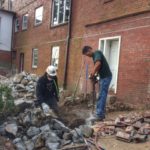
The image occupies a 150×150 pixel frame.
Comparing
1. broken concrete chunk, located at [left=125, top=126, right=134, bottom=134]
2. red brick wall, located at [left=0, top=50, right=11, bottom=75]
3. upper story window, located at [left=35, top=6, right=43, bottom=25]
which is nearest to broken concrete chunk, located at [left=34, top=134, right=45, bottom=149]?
broken concrete chunk, located at [left=125, top=126, right=134, bottom=134]

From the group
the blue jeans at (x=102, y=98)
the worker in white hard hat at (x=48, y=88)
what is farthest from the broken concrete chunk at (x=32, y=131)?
the blue jeans at (x=102, y=98)

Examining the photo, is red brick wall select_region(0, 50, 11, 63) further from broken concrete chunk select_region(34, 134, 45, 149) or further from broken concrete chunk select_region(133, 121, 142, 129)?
broken concrete chunk select_region(34, 134, 45, 149)

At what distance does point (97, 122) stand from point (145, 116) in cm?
124

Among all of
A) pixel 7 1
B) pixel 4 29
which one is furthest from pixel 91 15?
pixel 7 1

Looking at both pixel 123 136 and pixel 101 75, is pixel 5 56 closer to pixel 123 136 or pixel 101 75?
pixel 101 75

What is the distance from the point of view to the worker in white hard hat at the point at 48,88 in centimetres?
883

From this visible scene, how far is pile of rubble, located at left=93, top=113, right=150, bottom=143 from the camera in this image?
775 centimetres

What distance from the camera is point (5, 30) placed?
101 ft

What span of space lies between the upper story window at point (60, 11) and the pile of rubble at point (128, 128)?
11.8 m

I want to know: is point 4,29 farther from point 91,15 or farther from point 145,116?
point 145,116

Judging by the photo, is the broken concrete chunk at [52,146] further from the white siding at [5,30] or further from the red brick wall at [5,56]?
the white siding at [5,30]

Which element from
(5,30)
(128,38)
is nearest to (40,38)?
(5,30)

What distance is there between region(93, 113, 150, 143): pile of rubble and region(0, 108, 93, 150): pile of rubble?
1.77ft

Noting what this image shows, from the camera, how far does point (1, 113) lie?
28.5ft
